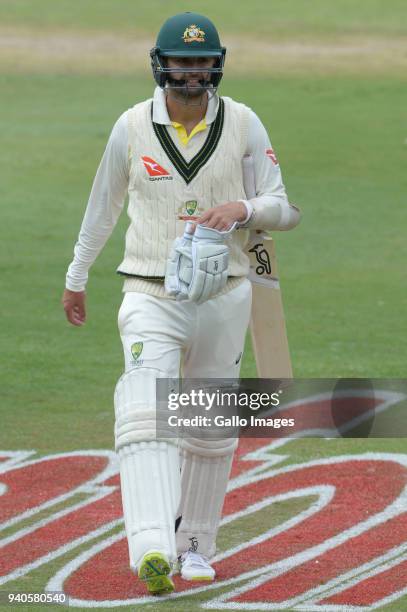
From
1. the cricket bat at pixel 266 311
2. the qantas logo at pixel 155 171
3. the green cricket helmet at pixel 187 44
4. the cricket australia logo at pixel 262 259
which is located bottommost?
the cricket bat at pixel 266 311

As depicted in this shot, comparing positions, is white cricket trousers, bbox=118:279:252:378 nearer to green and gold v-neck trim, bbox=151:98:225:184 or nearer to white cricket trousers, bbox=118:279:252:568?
white cricket trousers, bbox=118:279:252:568

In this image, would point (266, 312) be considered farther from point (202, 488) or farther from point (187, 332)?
point (202, 488)

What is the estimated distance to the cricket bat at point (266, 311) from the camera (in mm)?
6648

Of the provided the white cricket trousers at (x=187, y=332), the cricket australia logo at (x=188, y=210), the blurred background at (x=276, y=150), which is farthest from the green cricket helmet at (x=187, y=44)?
the blurred background at (x=276, y=150)

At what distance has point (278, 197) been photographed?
21.0 ft

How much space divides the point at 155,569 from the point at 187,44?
2097mm

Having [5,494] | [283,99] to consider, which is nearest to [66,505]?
[5,494]

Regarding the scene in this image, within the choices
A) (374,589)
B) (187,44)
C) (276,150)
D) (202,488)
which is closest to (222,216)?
(187,44)

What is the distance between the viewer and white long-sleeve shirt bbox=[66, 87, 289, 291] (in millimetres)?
6312

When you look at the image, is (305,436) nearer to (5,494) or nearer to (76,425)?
(76,425)

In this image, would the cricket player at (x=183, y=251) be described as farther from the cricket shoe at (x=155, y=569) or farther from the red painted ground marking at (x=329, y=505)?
the red painted ground marking at (x=329, y=505)

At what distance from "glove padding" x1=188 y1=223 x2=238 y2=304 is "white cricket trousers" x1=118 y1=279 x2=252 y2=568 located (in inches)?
5.5

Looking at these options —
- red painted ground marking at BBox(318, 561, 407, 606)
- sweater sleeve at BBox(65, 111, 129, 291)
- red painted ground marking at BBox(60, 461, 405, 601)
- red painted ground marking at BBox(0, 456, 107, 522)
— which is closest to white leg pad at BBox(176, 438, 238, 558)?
red painted ground marking at BBox(60, 461, 405, 601)

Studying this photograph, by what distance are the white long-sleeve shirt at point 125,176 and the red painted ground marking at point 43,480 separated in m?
1.61
